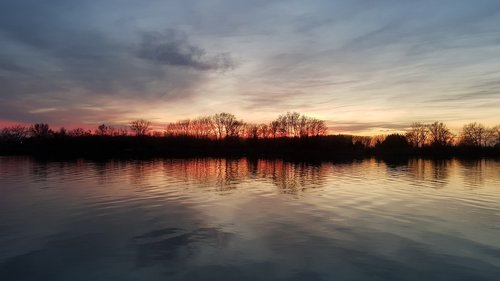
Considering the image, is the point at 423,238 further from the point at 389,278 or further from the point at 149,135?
the point at 149,135

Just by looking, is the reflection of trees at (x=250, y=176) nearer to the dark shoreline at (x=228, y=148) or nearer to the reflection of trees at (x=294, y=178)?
the reflection of trees at (x=294, y=178)

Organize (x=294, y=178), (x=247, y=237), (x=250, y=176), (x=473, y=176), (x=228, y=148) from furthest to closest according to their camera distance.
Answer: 1. (x=228, y=148)
2. (x=473, y=176)
3. (x=250, y=176)
4. (x=294, y=178)
5. (x=247, y=237)

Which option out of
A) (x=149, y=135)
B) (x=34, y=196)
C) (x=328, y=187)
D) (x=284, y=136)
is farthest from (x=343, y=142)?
(x=34, y=196)

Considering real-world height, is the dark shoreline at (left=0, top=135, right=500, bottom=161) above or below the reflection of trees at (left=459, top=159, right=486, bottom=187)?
above

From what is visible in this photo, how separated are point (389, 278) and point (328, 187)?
2118 centimetres

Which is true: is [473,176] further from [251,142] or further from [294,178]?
[251,142]

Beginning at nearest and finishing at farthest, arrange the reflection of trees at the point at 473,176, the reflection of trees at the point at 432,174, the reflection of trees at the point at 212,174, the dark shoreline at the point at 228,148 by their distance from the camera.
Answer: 1. the reflection of trees at the point at 212,174
2. the reflection of trees at the point at 473,176
3. the reflection of trees at the point at 432,174
4. the dark shoreline at the point at 228,148

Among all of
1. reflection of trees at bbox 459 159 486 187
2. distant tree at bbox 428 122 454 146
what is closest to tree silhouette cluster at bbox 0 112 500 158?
distant tree at bbox 428 122 454 146

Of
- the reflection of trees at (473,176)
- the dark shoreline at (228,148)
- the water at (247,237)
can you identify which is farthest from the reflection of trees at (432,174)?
the dark shoreline at (228,148)

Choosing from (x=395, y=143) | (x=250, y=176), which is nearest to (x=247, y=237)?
(x=250, y=176)

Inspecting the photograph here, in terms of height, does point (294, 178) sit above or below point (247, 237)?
below

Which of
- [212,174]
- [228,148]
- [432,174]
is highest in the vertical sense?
[228,148]

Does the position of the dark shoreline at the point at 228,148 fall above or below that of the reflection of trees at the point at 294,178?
above

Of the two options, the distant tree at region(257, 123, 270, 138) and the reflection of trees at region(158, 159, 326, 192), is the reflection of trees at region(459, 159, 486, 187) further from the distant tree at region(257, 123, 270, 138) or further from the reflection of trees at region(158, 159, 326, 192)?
the distant tree at region(257, 123, 270, 138)
